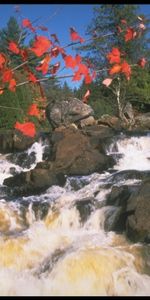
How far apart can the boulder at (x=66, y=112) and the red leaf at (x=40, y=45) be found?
17.1 meters

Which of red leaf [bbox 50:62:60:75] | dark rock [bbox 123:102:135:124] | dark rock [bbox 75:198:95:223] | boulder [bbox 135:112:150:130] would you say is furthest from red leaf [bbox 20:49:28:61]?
dark rock [bbox 123:102:135:124]

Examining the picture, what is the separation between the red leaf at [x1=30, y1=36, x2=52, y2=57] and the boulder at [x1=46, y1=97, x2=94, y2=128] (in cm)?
1707

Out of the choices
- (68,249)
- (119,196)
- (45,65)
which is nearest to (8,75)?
(45,65)

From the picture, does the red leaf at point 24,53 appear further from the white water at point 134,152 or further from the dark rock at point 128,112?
the dark rock at point 128,112

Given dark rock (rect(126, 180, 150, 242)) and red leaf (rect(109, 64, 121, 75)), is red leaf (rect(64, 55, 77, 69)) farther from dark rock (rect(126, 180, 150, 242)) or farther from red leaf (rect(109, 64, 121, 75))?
dark rock (rect(126, 180, 150, 242))

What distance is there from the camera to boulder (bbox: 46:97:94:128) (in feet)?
64.4

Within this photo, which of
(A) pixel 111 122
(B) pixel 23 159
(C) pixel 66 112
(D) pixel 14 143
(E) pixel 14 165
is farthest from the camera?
(A) pixel 111 122

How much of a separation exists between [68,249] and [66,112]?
41.2 feet

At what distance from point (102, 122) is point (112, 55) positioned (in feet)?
57.0

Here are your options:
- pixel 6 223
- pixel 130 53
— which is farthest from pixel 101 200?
pixel 130 53

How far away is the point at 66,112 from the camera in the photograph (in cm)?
1970

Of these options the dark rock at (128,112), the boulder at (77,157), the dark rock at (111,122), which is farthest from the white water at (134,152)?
the dark rock at (128,112)

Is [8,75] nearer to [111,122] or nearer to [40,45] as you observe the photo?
[40,45]

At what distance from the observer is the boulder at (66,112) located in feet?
64.4
